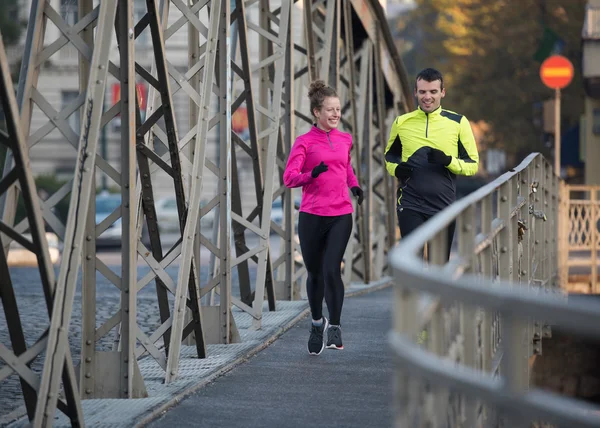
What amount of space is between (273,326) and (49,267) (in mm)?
4627

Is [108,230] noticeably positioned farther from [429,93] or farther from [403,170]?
[429,93]

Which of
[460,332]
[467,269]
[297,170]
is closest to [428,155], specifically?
[297,170]

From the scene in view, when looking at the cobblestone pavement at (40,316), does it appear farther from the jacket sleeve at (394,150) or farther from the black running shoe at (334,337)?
the jacket sleeve at (394,150)

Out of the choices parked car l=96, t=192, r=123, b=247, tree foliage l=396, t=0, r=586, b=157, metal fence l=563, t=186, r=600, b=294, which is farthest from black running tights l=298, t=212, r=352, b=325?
tree foliage l=396, t=0, r=586, b=157

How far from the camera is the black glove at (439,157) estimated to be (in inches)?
323

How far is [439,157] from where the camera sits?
8.20m

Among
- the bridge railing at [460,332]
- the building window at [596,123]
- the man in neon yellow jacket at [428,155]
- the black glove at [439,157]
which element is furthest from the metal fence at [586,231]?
the building window at [596,123]

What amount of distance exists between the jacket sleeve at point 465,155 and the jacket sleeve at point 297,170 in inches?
36.9

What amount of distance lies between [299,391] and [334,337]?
5.44 feet

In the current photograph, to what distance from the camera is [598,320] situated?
2844mm

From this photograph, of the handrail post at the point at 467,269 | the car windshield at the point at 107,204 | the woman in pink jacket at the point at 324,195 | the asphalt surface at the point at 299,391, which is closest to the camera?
the handrail post at the point at 467,269

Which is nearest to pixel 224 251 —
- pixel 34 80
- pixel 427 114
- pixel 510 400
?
pixel 427 114

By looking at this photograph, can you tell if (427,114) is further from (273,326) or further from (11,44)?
(11,44)

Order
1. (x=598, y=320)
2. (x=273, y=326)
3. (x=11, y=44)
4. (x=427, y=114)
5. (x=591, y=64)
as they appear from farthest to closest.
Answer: (x=11, y=44) < (x=591, y=64) < (x=273, y=326) < (x=427, y=114) < (x=598, y=320)
